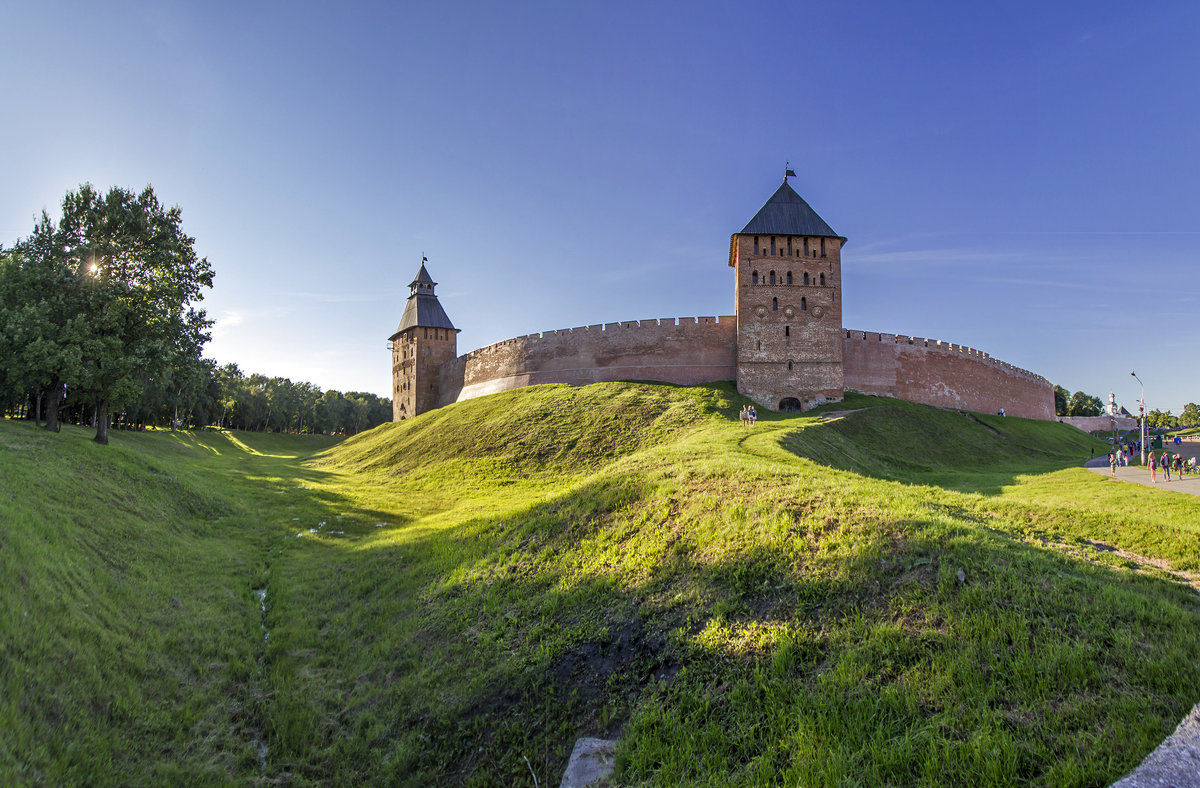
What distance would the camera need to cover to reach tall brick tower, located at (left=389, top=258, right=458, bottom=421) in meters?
50.3

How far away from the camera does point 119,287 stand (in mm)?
18906

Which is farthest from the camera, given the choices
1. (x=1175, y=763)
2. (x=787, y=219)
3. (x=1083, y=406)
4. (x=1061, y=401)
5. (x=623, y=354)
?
(x=1083, y=406)

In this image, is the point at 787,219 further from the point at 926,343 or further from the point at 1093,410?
the point at 1093,410

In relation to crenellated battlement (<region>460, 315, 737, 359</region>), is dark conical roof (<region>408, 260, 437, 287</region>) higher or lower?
higher

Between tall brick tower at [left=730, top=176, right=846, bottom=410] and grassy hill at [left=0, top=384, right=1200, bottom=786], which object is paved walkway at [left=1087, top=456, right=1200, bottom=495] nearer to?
grassy hill at [left=0, top=384, right=1200, bottom=786]

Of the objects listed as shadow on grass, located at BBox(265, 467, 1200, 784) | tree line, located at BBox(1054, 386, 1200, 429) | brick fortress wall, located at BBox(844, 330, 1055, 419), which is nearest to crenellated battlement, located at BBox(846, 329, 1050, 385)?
brick fortress wall, located at BBox(844, 330, 1055, 419)

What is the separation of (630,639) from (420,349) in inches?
1877

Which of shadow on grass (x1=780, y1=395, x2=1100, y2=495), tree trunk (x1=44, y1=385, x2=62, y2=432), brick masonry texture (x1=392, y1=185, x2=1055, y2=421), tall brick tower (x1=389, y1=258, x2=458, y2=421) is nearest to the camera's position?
shadow on grass (x1=780, y1=395, x2=1100, y2=495)

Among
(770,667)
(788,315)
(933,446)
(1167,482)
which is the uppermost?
(788,315)

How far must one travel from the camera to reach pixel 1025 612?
16.6 feet

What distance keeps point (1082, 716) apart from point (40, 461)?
17.2 m

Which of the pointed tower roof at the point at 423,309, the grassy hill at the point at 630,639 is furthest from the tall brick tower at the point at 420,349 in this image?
the grassy hill at the point at 630,639

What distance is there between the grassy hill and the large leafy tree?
6679 millimetres

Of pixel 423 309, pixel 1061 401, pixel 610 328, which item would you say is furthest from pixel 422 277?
pixel 1061 401
